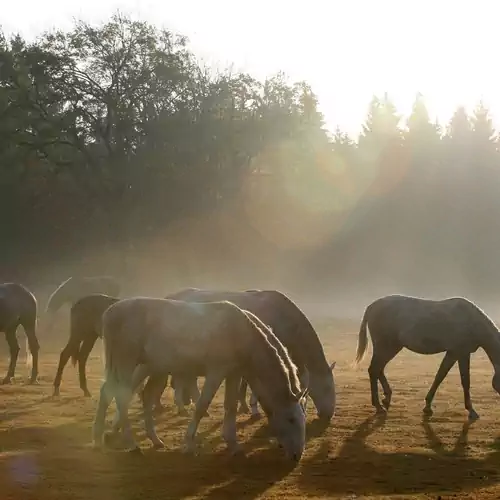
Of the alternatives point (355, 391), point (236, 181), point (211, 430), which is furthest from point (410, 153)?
point (211, 430)

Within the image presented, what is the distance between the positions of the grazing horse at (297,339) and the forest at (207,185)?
82.5 ft

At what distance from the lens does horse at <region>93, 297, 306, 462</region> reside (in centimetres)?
945

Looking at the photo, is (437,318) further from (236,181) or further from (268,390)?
(236,181)

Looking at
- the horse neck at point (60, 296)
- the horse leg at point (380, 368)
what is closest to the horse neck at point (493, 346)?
the horse leg at point (380, 368)

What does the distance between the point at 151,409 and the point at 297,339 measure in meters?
3.26

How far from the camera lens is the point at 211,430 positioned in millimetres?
11219

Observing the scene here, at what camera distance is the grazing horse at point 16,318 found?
52.8 feet

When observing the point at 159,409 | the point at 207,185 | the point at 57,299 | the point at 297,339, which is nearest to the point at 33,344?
the point at 159,409

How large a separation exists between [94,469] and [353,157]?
46.9m

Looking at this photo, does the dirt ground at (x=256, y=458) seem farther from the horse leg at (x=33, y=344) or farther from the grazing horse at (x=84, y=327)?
Answer: the horse leg at (x=33, y=344)

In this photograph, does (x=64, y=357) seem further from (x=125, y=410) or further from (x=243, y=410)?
(x=125, y=410)

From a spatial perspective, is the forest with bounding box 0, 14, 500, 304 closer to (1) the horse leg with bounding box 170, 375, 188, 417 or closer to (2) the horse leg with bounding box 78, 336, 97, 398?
(2) the horse leg with bounding box 78, 336, 97, 398

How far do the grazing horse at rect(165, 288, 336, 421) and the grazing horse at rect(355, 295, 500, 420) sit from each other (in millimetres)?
1410

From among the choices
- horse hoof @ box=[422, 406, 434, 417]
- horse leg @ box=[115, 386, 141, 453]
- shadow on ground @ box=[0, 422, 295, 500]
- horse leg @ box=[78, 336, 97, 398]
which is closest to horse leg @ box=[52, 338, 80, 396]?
horse leg @ box=[78, 336, 97, 398]
